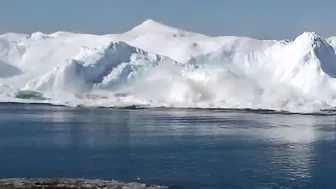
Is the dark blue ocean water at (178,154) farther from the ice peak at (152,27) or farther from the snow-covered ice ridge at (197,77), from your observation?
the ice peak at (152,27)

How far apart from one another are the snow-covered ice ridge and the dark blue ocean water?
40.9 meters

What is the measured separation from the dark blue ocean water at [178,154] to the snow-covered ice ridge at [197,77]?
134ft

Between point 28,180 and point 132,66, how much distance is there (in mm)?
85547

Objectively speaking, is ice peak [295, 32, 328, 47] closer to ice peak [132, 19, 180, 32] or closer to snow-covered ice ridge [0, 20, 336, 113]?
snow-covered ice ridge [0, 20, 336, 113]

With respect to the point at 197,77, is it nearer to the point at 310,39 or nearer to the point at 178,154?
the point at 310,39

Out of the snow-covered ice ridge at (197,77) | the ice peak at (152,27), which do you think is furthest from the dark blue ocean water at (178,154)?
the ice peak at (152,27)

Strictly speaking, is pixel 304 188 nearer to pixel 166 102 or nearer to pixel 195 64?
pixel 166 102

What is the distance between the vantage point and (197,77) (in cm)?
11044

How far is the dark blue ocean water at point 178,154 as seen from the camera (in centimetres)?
3156

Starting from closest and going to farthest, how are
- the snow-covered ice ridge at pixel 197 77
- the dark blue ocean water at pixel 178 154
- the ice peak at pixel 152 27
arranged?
1. the dark blue ocean water at pixel 178 154
2. the snow-covered ice ridge at pixel 197 77
3. the ice peak at pixel 152 27

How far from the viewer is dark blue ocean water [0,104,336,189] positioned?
31.6 meters

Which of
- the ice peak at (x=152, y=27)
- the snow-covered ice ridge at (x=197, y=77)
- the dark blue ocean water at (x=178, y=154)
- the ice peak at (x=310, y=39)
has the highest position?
the ice peak at (x=152, y=27)

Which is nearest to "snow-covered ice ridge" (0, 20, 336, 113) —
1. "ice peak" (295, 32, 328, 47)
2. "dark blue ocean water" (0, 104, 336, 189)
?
"ice peak" (295, 32, 328, 47)

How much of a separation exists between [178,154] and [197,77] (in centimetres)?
7010
